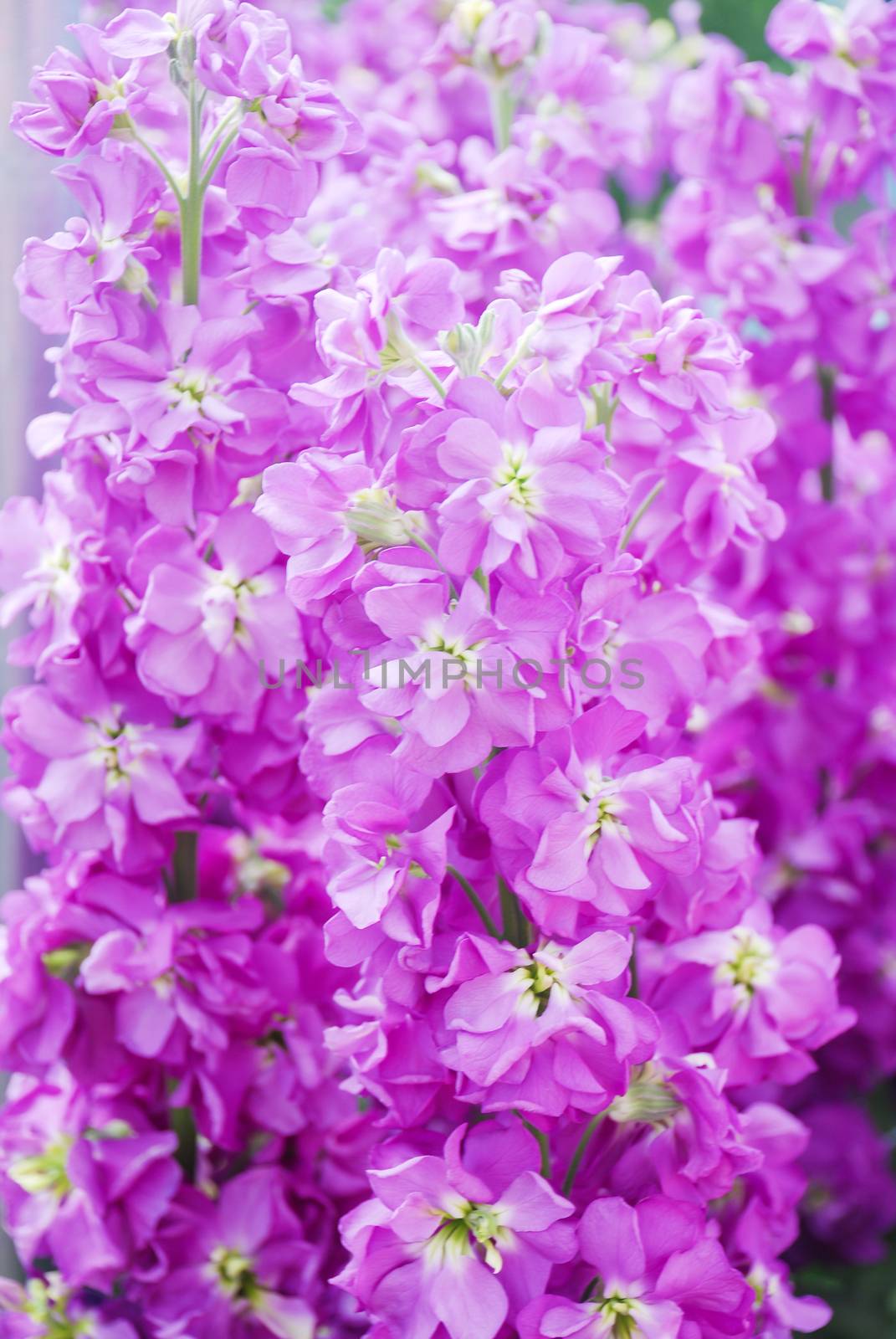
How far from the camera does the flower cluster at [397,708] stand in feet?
1.68

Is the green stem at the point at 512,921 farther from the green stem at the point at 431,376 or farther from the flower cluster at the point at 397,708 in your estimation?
the green stem at the point at 431,376

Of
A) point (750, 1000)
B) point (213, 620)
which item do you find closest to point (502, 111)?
point (213, 620)

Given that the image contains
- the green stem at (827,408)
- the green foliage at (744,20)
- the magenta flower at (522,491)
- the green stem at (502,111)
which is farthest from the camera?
the green foliage at (744,20)

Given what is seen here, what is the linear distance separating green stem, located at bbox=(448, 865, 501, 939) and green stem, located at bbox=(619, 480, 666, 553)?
0.51 ft

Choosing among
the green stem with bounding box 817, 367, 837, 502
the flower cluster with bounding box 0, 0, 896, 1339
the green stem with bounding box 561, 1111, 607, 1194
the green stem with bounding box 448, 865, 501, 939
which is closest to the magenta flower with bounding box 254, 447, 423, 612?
the flower cluster with bounding box 0, 0, 896, 1339

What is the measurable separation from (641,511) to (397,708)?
0.18 meters

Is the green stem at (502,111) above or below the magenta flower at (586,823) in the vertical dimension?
above

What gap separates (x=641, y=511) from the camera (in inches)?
24.4

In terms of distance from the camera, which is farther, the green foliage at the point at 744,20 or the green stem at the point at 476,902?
the green foliage at the point at 744,20

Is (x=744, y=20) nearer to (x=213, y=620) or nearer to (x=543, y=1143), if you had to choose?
(x=213, y=620)

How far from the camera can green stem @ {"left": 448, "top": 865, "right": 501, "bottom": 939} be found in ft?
1.78

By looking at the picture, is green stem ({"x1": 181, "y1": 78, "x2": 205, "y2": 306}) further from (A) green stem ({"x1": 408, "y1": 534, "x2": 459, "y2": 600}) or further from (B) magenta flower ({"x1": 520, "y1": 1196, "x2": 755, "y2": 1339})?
(B) magenta flower ({"x1": 520, "y1": 1196, "x2": 755, "y2": 1339})

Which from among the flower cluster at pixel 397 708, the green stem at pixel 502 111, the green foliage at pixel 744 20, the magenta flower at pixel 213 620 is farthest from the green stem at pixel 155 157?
the green foliage at pixel 744 20

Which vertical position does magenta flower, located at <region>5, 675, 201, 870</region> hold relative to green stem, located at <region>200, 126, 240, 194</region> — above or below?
below
